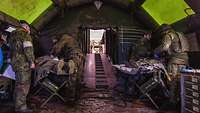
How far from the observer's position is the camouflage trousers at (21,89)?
523 cm

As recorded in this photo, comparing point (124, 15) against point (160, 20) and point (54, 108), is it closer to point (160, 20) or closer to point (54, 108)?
point (160, 20)

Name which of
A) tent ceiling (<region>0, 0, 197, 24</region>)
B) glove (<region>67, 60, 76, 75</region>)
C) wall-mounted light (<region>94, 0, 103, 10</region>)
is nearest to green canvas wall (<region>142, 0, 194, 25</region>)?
tent ceiling (<region>0, 0, 197, 24</region>)

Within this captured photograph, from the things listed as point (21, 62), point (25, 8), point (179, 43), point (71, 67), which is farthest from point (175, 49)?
point (25, 8)

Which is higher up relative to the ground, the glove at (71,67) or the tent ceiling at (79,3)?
the tent ceiling at (79,3)

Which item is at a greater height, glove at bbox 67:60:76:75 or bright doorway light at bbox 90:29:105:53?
bright doorway light at bbox 90:29:105:53

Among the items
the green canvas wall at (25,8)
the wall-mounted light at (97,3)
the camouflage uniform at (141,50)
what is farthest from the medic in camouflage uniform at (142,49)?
the green canvas wall at (25,8)

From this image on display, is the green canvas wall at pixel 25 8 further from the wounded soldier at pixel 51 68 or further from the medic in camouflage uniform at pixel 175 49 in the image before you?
the medic in camouflage uniform at pixel 175 49

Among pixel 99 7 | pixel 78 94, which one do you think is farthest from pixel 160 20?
pixel 78 94

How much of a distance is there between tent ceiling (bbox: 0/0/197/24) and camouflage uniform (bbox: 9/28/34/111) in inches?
38.7

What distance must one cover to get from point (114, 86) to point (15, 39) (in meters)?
3.36

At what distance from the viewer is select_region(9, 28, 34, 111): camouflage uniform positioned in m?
5.27

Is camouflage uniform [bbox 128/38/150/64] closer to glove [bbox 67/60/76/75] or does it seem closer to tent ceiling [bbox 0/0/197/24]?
tent ceiling [bbox 0/0/197/24]

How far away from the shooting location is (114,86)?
780cm

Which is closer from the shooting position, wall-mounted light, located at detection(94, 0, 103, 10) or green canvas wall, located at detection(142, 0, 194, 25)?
green canvas wall, located at detection(142, 0, 194, 25)
